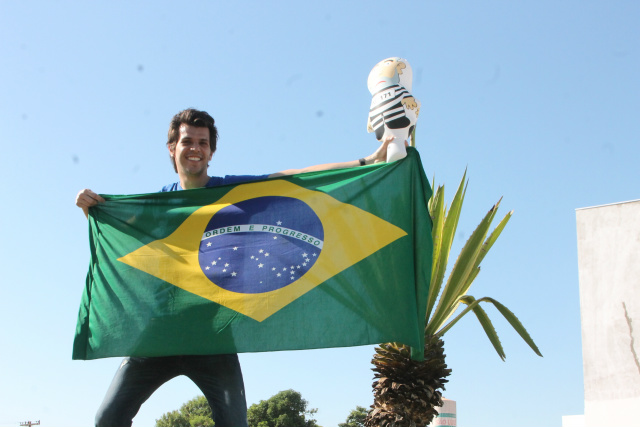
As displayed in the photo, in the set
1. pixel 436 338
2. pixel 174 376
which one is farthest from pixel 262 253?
pixel 436 338

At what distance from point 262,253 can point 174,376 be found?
3.20 ft

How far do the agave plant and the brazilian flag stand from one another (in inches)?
52.5

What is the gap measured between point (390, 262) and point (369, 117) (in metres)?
1.05

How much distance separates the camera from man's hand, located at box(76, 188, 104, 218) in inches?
201

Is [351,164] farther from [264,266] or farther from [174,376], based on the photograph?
[174,376]

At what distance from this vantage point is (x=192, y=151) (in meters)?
4.82

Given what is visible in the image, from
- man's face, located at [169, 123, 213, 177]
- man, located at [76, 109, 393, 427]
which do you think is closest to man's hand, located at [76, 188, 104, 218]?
man, located at [76, 109, 393, 427]

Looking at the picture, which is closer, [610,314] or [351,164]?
[351,164]

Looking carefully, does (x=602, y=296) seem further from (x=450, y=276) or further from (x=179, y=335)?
(x=179, y=335)

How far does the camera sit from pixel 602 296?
683 inches

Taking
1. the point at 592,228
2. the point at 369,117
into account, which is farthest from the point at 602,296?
the point at 369,117

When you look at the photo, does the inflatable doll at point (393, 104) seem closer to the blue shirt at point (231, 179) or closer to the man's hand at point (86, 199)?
the blue shirt at point (231, 179)

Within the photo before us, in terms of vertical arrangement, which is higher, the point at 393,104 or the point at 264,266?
the point at 393,104

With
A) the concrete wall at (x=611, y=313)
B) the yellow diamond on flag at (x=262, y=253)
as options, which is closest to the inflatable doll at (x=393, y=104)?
the yellow diamond on flag at (x=262, y=253)
